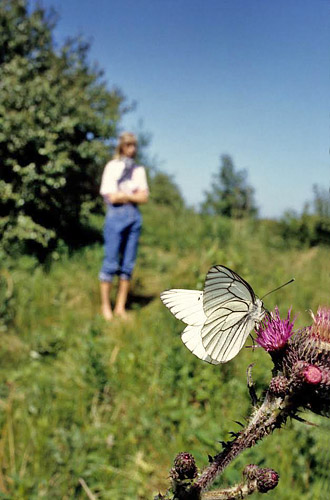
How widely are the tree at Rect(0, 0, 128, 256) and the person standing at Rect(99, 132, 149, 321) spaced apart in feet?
6.65

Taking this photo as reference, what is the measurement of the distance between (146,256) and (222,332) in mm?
8579

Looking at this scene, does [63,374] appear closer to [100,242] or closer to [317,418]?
[317,418]

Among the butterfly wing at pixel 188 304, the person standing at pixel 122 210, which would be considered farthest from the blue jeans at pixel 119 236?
the butterfly wing at pixel 188 304

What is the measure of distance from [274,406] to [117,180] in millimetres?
5400

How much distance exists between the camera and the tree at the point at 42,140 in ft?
25.5

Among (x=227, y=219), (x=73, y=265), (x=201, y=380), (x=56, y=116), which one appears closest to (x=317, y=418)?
(x=201, y=380)

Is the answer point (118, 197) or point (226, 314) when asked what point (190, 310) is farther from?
point (118, 197)

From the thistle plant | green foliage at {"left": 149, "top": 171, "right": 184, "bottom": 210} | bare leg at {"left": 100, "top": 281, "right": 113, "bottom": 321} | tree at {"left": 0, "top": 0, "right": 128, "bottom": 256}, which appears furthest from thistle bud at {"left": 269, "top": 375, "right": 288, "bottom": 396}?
green foliage at {"left": 149, "top": 171, "right": 184, "bottom": 210}

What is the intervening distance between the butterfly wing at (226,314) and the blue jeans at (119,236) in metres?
5.27

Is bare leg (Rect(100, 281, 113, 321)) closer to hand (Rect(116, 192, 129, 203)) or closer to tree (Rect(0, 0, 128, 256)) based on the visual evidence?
hand (Rect(116, 192, 129, 203))

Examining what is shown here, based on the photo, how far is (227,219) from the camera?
36.7 ft

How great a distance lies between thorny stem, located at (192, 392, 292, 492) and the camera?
27.7 inches

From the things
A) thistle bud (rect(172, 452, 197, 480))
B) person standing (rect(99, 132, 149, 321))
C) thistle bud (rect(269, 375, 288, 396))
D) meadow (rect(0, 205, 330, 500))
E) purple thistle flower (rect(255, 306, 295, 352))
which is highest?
person standing (rect(99, 132, 149, 321))

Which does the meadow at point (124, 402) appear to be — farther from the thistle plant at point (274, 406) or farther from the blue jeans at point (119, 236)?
the thistle plant at point (274, 406)
